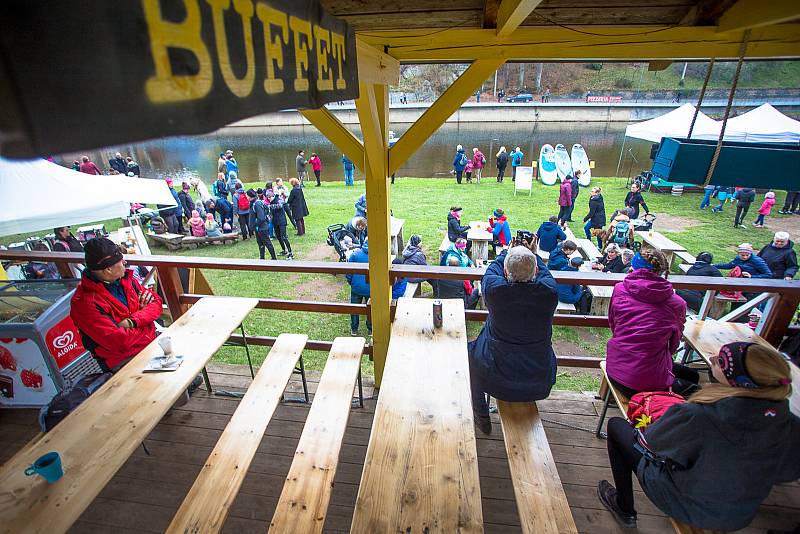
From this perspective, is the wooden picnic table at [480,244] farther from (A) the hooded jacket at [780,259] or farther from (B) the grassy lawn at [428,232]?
(A) the hooded jacket at [780,259]

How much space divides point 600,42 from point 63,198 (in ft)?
23.1

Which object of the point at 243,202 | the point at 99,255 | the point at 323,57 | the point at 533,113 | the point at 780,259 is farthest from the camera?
the point at 533,113

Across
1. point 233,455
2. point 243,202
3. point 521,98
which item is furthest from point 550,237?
point 521,98

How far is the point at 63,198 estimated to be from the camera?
5.91m

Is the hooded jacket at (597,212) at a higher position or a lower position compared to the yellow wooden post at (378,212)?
lower

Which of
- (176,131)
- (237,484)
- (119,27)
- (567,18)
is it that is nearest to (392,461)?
(237,484)

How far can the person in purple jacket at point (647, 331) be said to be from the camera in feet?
6.95

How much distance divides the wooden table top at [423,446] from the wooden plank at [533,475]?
0.31 m

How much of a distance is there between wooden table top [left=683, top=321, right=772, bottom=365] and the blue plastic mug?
10.6ft

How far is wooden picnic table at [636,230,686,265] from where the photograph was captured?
703 centimetres

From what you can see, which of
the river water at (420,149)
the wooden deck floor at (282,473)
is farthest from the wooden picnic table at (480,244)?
the river water at (420,149)

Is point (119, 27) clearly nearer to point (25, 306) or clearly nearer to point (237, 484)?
point (237, 484)

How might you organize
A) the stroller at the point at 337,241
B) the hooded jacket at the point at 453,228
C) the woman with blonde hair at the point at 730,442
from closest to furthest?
the woman with blonde hair at the point at 730,442
the stroller at the point at 337,241
the hooded jacket at the point at 453,228

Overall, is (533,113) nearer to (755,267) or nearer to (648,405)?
(755,267)
